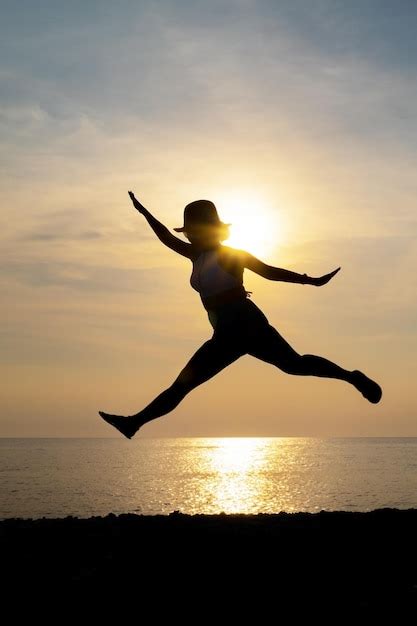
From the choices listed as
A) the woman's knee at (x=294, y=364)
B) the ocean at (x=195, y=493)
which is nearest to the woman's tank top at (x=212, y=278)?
the woman's knee at (x=294, y=364)

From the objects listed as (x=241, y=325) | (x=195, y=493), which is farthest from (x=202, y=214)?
(x=195, y=493)

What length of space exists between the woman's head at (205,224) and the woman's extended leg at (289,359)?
98 cm

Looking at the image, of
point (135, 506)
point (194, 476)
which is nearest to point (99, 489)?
point (135, 506)

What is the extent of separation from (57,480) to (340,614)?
115 metres

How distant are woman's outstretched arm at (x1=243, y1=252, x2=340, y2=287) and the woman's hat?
1.43ft

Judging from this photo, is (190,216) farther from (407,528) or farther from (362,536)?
(407,528)

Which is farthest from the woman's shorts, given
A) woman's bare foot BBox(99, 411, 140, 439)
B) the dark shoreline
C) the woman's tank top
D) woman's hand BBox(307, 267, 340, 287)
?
the dark shoreline

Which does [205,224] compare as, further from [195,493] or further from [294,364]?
[195,493]

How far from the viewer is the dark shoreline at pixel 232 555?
7570mm

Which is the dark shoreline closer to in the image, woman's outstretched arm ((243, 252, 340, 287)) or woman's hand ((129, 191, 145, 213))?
woman's outstretched arm ((243, 252, 340, 287))

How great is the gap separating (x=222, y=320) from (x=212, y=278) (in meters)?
0.39

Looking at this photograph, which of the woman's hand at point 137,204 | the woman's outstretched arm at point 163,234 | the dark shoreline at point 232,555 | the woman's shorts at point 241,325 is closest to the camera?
the woman's shorts at point 241,325

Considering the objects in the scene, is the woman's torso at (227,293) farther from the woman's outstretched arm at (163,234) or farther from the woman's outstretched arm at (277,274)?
the woman's outstretched arm at (163,234)

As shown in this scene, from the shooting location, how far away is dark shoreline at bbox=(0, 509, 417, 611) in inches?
298
